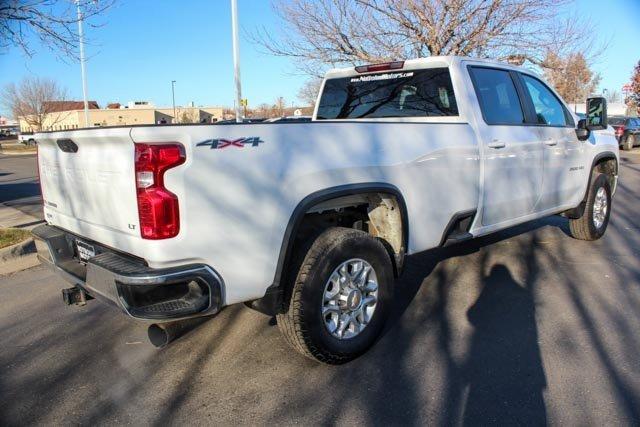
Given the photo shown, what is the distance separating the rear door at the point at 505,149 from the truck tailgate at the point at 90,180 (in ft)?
9.39

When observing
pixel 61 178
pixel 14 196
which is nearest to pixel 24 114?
pixel 14 196

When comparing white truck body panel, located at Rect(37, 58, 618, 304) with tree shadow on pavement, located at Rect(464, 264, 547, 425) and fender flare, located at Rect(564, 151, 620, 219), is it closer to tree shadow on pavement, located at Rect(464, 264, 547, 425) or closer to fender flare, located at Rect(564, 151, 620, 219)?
tree shadow on pavement, located at Rect(464, 264, 547, 425)

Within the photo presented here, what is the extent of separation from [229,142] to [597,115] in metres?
4.56

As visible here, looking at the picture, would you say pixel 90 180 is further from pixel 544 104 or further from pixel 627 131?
pixel 627 131

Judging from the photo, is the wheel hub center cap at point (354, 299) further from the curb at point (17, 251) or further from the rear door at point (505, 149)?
the curb at point (17, 251)

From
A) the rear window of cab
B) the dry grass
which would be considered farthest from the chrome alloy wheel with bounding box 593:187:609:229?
the dry grass

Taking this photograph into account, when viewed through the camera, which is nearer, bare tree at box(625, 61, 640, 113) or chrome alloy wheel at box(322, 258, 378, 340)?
chrome alloy wheel at box(322, 258, 378, 340)

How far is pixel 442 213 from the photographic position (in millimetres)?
3934

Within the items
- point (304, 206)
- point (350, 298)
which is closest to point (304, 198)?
point (304, 206)

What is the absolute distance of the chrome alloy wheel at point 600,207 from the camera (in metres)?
6.32

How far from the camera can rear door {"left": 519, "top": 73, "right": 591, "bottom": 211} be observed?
5.12 metres

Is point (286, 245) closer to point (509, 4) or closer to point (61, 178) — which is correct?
point (61, 178)

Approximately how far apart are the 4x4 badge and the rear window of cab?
225 cm

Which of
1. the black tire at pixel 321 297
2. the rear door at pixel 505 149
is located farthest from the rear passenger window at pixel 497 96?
the black tire at pixel 321 297
